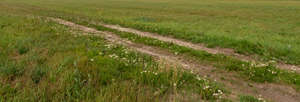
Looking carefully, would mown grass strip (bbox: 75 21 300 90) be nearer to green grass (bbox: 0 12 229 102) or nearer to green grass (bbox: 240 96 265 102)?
green grass (bbox: 240 96 265 102)

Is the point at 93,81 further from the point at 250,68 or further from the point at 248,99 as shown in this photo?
the point at 250,68

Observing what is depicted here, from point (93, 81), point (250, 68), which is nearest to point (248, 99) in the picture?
point (250, 68)

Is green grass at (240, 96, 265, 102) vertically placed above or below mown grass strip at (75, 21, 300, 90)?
below

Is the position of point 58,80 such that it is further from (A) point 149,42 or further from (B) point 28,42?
(A) point 149,42

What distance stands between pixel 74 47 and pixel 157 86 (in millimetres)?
4589

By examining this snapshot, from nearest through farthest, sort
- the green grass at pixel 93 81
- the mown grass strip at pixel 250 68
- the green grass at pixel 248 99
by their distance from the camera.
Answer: the green grass at pixel 93 81, the green grass at pixel 248 99, the mown grass strip at pixel 250 68

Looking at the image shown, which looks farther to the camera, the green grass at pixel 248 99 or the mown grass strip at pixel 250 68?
the mown grass strip at pixel 250 68

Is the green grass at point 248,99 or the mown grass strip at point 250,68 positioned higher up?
the mown grass strip at point 250,68

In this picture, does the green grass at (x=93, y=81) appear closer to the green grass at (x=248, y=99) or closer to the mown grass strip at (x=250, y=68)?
the green grass at (x=248, y=99)

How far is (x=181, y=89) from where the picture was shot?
426cm

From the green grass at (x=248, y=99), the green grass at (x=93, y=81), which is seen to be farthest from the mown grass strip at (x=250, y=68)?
the green grass at (x=93, y=81)

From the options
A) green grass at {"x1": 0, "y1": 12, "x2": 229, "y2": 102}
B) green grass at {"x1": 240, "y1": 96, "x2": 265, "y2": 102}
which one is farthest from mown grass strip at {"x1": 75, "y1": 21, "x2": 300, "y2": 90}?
green grass at {"x1": 0, "y1": 12, "x2": 229, "y2": 102}

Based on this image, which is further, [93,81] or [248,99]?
[93,81]

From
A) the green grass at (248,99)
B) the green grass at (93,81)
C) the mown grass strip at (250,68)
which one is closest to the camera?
the green grass at (93,81)
